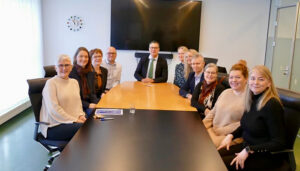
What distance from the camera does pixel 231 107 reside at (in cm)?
240

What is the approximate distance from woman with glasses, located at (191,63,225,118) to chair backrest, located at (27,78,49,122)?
63.5 inches

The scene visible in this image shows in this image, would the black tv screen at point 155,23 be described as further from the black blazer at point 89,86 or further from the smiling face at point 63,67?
the smiling face at point 63,67

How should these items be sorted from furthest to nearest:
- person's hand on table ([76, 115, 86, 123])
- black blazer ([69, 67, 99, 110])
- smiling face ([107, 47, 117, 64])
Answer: smiling face ([107, 47, 117, 64]) → black blazer ([69, 67, 99, 110]) → person's hand on table ([76, 115, 86, 123])

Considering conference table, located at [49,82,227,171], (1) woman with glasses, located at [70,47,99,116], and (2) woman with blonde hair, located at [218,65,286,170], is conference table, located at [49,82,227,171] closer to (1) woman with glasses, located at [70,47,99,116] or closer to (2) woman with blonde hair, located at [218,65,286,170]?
(2) woman with blonde hair, located at [218,65,286,170]

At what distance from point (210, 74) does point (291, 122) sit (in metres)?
1.04

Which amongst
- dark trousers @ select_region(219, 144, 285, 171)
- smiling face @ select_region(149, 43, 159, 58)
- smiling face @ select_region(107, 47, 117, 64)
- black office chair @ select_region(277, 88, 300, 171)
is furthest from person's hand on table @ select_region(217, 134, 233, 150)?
smiling face @ select_region(107, 47, 117, 64)

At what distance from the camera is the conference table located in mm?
1509

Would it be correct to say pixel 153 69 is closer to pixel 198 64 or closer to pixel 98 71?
pixel 98 71

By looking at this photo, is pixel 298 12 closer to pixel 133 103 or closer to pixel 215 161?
pixel 133 103

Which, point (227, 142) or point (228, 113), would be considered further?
point (228, 113)

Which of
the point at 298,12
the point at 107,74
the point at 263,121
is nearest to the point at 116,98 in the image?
the point at 107,74

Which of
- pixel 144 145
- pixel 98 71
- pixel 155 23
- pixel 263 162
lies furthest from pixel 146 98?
pixel 155 23

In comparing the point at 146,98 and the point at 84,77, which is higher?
the point at 84,77

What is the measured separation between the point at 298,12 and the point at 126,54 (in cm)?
364
